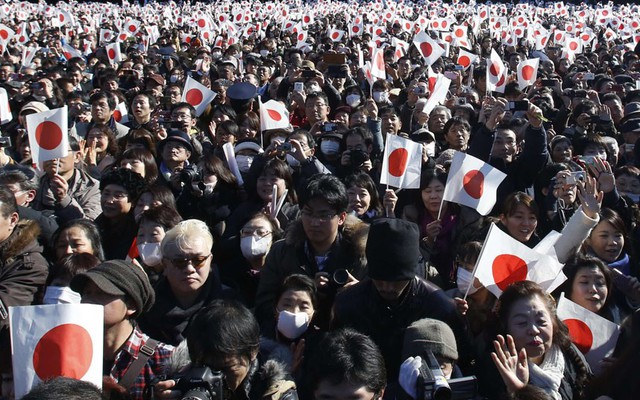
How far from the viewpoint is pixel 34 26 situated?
64.4ft

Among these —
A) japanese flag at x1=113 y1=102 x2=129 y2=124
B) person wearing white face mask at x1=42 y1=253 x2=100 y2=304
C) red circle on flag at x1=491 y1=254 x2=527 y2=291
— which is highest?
person wearing white face mask at x1=42 y1=253 x2=100 y2=304

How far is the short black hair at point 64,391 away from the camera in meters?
2.08

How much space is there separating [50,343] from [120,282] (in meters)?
0.44

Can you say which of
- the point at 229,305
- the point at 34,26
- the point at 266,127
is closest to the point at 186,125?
the point at 266,127

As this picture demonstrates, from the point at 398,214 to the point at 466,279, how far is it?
1.62 m

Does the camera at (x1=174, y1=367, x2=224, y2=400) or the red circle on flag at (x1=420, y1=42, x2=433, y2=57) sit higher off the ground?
the camera at (x1=174, y1=367, x2=224, y2=400)

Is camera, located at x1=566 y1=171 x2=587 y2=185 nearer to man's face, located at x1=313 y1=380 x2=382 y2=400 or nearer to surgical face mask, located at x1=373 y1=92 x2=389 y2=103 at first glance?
man's face, located at x1=313 y1=380 x2=382 y2=400

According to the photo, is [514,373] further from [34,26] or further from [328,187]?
[34,26]

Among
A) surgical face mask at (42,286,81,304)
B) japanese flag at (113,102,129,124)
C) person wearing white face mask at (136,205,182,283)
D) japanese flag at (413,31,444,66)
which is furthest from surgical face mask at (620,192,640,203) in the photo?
japanese flag at (413,31,444,66)

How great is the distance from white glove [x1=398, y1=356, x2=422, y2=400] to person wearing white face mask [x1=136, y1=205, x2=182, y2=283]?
6.59ft

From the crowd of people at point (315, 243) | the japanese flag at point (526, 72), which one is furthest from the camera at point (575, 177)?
the japanese flag at point (526, 72)

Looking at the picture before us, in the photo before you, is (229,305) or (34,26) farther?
(34,26)

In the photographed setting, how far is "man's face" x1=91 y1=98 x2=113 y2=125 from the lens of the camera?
7.96 meters

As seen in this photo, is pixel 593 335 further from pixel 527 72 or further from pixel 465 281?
pixel 527 72
